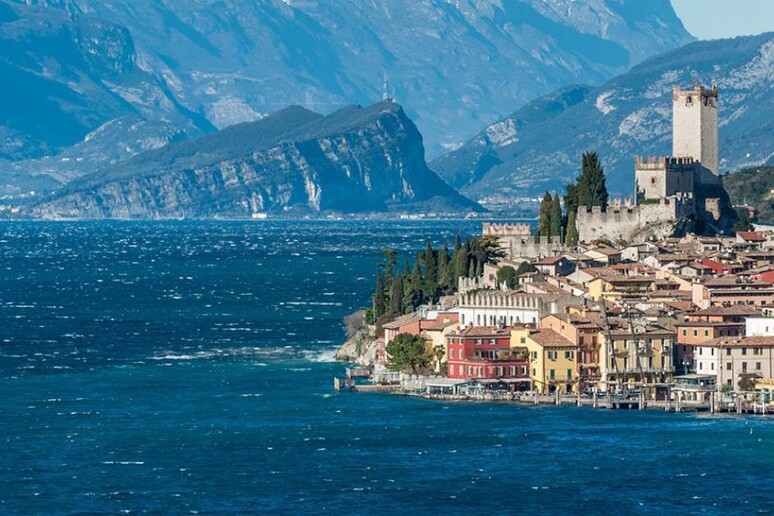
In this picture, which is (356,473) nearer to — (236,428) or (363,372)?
(236,428)

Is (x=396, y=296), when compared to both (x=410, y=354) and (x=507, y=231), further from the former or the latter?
(x=410, y=354)

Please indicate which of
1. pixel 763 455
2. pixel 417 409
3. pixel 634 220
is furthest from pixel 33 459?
pixel 634 220

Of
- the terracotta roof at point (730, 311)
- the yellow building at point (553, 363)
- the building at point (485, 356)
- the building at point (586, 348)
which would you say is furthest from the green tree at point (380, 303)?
the building at point (586, 348)

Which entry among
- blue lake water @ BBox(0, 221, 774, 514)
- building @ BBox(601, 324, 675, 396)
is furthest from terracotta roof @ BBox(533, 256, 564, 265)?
building @ BBox(601, 324, 675, 396)

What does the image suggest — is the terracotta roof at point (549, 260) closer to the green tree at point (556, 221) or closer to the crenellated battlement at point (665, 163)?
the green tree at point (556, 221)

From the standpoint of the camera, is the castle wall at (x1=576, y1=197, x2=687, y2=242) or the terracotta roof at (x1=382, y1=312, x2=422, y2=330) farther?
the castle wall at (x1=576, y1=197, x2=687, y2=242)

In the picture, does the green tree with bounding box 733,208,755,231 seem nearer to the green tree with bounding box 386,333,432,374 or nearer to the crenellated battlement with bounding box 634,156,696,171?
the crenellated battlement with bounding box 634,156,696,171
